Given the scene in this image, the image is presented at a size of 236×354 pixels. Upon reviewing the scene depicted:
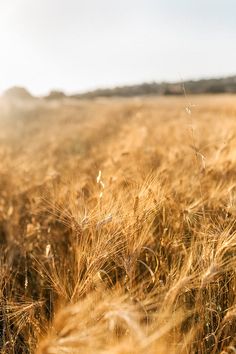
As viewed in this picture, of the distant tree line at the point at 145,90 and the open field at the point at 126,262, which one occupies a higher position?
A: the distant tree line at the point at 145,90

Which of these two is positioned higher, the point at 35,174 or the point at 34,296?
the point at 35,174

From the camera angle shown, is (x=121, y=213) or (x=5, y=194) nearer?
(x=121, y=213)

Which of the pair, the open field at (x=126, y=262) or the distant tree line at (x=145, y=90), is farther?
the distant tree line at (x=145, y=90)

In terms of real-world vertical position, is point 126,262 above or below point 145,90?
below

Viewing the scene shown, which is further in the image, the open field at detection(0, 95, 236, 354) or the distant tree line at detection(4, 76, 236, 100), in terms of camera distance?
the distant tree line at detection(4, 76, 236, 100)

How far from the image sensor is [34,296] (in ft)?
5.89

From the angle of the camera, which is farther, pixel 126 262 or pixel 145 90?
pixel 145 90

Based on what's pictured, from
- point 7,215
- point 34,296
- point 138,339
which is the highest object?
point 138,339

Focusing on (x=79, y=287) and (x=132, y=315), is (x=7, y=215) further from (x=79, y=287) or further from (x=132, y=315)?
(x=132, y=315)

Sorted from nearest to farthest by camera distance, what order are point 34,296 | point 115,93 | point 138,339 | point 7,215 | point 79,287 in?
1. point 138,339
2. point 79,287
3. point 34,296
4. point 7,215
5. point 115,93

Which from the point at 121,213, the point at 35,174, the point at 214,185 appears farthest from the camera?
the point at 35,174

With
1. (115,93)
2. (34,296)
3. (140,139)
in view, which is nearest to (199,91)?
(115,93)

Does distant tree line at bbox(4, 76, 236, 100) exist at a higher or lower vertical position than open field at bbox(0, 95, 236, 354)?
higher

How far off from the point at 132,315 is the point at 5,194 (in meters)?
2.14
